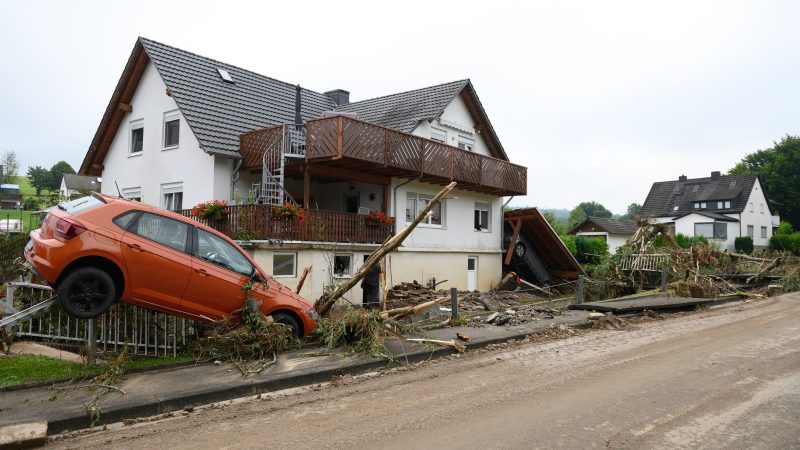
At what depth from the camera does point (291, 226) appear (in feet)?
52.5

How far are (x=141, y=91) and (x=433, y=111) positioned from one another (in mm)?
10926

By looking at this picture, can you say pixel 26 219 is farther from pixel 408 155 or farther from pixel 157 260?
pixel 157 260

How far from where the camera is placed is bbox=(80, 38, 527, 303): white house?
16500mm

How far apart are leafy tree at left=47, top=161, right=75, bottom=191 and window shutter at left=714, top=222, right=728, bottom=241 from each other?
97033 mm

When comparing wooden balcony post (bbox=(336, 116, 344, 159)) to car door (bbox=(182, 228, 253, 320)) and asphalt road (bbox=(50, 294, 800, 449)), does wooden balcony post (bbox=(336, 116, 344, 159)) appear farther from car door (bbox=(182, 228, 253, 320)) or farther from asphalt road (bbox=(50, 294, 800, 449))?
asphalt road (bbox=(50, 294, 800, 449))

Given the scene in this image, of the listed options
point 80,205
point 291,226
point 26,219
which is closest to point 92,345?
point 80,205

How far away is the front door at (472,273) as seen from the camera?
2399cm

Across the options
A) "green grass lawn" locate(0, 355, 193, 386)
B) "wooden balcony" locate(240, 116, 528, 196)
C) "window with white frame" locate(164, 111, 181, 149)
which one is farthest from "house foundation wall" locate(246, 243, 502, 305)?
"window with white frame" locate(164, 111, 181, 149)

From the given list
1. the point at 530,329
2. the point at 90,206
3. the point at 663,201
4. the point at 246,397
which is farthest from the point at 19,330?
the point at 663,201

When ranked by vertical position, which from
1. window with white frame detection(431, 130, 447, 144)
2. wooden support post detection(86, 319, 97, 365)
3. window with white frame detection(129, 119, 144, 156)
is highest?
window with white frame detection(431, 130, 447, 144)

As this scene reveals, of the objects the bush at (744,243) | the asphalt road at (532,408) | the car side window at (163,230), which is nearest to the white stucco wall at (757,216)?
the bush at (744,243)

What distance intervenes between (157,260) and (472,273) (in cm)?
1750

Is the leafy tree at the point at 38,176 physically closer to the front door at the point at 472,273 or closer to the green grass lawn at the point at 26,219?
the green grass lawn at the point at 26,219

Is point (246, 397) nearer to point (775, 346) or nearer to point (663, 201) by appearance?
point (775, 346)
